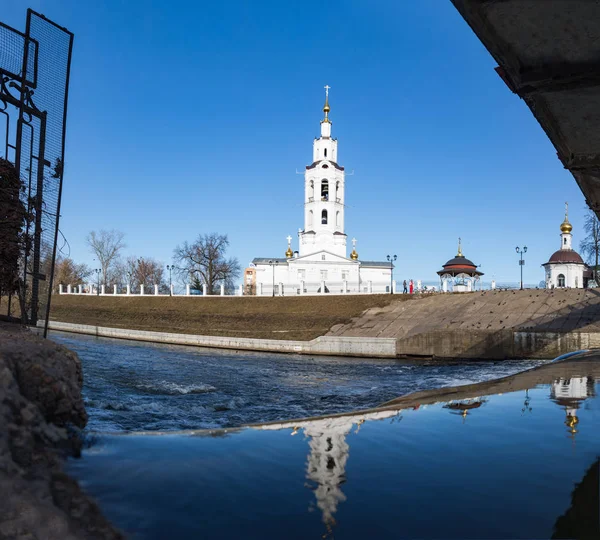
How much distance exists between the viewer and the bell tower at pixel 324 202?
262 feet

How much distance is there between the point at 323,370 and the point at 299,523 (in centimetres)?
2025

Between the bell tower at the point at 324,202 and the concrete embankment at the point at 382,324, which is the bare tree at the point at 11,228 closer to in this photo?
the concrete embankment at the point at 382,324

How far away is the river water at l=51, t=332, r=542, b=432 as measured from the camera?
11195 millimetres

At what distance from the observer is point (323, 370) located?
2373 cm

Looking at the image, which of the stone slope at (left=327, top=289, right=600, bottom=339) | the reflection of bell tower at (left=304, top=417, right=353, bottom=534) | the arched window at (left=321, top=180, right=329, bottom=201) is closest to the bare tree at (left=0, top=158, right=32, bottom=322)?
the reflection of bell tower at (left=304, top=417, right=353, bottom=534)

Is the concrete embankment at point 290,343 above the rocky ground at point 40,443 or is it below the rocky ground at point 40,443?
below

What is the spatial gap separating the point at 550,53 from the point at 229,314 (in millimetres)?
41400

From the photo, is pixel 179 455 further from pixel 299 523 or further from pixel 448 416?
pixel 448 416

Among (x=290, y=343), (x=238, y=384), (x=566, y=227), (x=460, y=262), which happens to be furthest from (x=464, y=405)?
(x=566, y=227)

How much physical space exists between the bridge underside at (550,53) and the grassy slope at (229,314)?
2822cm

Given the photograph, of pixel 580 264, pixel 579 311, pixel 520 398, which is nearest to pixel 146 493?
pixel 520 398

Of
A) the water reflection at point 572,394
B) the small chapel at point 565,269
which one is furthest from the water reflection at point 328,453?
the small chapel at point 565,269

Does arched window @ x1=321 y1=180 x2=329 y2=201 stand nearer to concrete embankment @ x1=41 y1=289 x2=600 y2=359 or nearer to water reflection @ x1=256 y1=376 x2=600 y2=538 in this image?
concrete embankment @ x1=41 y1=289 x2=600 y2=359

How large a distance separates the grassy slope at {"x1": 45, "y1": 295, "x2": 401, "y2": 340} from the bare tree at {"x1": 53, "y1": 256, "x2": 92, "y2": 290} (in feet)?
138
